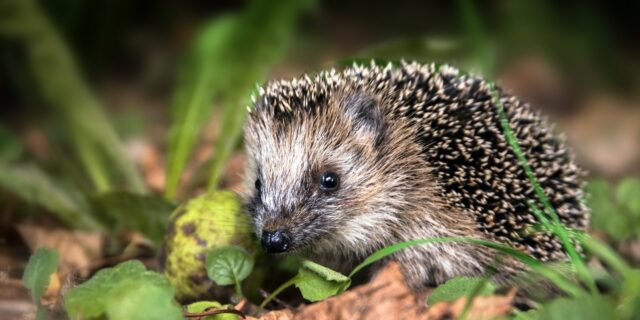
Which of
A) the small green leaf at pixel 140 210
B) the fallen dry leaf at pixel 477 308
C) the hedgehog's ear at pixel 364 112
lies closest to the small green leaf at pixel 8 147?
the small green leaf at pixel 140 210

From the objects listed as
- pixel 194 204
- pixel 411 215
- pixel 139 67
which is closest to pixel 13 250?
pixel 194 204

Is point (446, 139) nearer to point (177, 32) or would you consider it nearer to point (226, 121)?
point (226, 121)

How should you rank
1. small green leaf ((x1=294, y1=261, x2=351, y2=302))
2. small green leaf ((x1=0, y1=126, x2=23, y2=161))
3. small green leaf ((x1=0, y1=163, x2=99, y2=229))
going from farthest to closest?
small green leaf ((x1=0, y1=126, x2=23, y2=161)), small green leaf ((x1=0, y1=163, x2=99, y2=229)), small green leaf ((x1=294, y1=261, x2=351, y2=302))

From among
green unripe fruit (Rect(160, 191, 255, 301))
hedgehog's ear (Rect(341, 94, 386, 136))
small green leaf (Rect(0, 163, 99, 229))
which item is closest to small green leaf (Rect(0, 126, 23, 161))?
small green leaf (Rect(0, 163, 99, 229))

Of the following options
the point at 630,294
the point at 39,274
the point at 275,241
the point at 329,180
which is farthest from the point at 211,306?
the point at 630,294

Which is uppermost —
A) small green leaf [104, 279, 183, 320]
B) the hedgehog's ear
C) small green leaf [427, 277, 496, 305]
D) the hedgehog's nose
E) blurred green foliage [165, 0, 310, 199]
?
blurred green foliage [165, 0, 310, 199]

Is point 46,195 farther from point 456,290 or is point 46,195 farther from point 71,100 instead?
point 456,290

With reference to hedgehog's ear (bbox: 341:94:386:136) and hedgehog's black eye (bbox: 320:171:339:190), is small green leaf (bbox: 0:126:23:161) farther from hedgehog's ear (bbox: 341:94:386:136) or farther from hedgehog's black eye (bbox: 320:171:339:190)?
hedgehog's ear (bbox: 341:94:386:136)
